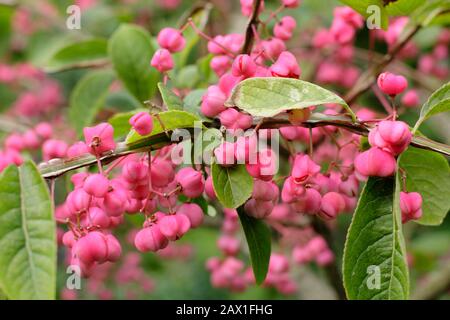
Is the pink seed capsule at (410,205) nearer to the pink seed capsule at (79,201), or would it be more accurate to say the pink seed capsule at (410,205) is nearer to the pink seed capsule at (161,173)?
the pink seed capsule at (161,173)

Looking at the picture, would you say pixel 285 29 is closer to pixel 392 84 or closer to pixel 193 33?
pixel 392 84

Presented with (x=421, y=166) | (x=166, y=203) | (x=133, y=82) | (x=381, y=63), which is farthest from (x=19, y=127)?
(x=421, y=166)

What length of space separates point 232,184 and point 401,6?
429 millimetres

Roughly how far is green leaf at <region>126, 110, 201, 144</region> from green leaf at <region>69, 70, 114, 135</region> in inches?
24.3

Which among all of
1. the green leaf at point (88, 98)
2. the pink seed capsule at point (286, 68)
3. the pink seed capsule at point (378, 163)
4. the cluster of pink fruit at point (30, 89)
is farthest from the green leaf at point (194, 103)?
the cluster of pink fruit at point (30, 89)

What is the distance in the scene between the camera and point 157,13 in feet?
8.07

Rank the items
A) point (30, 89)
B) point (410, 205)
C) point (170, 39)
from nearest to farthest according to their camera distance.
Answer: point (410, 205) < point (170, 39) < point (30, 89)

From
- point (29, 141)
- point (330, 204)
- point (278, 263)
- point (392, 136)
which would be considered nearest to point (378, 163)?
point (392, 136)

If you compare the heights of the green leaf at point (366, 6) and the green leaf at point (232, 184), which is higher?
the green leaf at point (366, 6)

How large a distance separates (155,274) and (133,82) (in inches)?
46.4

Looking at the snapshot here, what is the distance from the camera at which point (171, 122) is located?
2.97 feet

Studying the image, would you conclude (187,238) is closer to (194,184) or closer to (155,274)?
(155,274)

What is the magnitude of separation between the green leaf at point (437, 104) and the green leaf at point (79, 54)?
0.96m

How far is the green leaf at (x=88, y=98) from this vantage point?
1527mm
